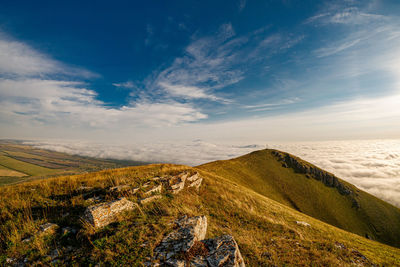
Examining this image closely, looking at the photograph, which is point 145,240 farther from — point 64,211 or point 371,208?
point 371,208

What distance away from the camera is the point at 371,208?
327 ft

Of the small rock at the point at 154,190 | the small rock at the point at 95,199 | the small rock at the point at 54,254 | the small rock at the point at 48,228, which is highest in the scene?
the small rock at the point at 95,199

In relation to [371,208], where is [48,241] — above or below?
above

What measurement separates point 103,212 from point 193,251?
19.9 ft

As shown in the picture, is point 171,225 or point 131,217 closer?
point 171,225

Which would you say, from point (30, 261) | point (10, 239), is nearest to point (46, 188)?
point (10, 239)

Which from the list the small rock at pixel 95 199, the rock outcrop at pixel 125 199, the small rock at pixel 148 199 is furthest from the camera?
the small rock at pixel 148 199

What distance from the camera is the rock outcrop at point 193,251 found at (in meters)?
6.86

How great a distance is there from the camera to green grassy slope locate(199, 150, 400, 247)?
256 feet

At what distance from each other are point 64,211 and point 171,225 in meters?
7.48

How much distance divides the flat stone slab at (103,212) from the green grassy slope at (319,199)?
208 ft

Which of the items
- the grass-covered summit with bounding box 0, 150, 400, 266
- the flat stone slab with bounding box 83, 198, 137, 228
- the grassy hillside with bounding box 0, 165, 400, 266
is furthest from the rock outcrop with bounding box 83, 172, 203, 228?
the grassy hillside with bounding box 0, 165, 400, 266

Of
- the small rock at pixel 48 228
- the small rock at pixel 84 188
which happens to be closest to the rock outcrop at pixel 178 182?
the small rock at pixel 84 188

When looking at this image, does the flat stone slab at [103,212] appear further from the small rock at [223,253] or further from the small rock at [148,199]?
the small rock at [223,253]
